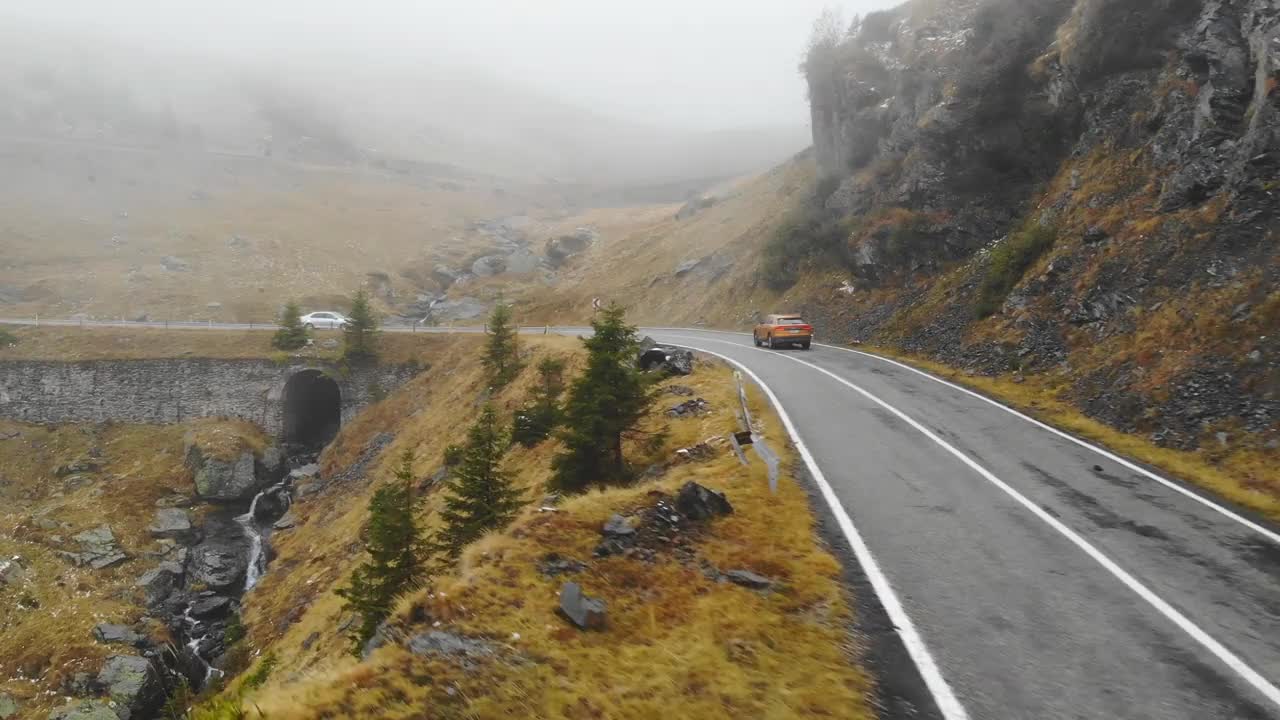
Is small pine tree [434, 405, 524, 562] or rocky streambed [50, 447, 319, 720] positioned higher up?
small pine tree [434, 405, 524, 562]

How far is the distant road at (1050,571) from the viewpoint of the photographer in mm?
5727

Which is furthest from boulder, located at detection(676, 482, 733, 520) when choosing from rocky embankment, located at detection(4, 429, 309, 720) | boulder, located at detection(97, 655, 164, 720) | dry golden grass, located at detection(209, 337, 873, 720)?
boulder, located at detection(97, 655, 164, 720)

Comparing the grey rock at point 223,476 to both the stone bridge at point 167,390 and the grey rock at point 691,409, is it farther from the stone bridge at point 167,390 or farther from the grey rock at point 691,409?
the grey rock at point 691,409

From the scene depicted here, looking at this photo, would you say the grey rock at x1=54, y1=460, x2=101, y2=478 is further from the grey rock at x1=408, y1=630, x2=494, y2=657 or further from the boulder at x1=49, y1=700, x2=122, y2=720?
the grey rock at x1=408, y1=630, x2=494, y2=657

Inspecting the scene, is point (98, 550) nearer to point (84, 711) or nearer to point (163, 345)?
point (84, 711)

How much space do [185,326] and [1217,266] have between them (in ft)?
180

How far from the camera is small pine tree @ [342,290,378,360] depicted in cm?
4044

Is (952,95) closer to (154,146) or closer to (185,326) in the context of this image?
(185,326)

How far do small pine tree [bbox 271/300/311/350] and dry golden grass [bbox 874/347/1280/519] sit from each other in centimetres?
4024

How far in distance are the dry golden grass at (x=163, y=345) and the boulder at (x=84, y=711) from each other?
24.1 metres

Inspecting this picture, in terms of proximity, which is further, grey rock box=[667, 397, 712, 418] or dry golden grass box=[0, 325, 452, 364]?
dry golden grass box=[0, 325, 452, 364]

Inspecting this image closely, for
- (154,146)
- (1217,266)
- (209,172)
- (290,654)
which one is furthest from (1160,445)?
(154,146)

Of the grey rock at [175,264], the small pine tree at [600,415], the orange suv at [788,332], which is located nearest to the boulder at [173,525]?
the small pine tree at [600,415]

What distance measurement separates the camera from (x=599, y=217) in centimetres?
10894
